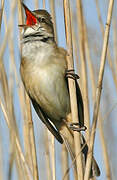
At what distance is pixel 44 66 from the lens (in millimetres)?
1912

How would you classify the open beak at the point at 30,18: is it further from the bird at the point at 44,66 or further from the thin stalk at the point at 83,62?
the thin stalk at the point at 83,62

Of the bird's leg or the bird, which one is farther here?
the bird

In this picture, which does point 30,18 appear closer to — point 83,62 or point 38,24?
point 38,24

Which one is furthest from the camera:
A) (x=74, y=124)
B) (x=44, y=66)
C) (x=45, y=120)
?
(x=45, y=120)

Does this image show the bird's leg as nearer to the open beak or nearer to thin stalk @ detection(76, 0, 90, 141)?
thin stalk @ detection(76, 0, 90, 141)

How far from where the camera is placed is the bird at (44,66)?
1.90m

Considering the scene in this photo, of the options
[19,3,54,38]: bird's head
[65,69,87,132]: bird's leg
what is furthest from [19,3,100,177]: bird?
[65,69,87,132]: bird's leg

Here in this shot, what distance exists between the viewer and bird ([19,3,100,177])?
190cm

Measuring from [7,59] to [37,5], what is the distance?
33cm

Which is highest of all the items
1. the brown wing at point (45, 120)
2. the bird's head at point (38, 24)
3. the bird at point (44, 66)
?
the bird's head at point (38, 24)

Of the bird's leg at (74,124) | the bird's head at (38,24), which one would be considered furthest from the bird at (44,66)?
the bird's leg at (74,124)

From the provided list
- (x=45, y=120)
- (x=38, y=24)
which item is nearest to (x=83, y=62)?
(x=38, y=24)

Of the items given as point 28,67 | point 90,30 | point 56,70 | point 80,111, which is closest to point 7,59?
point 28,67

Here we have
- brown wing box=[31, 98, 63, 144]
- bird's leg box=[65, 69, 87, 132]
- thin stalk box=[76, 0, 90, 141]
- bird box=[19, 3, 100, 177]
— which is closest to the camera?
bird's leg box=[65, 69, 87, 132]
